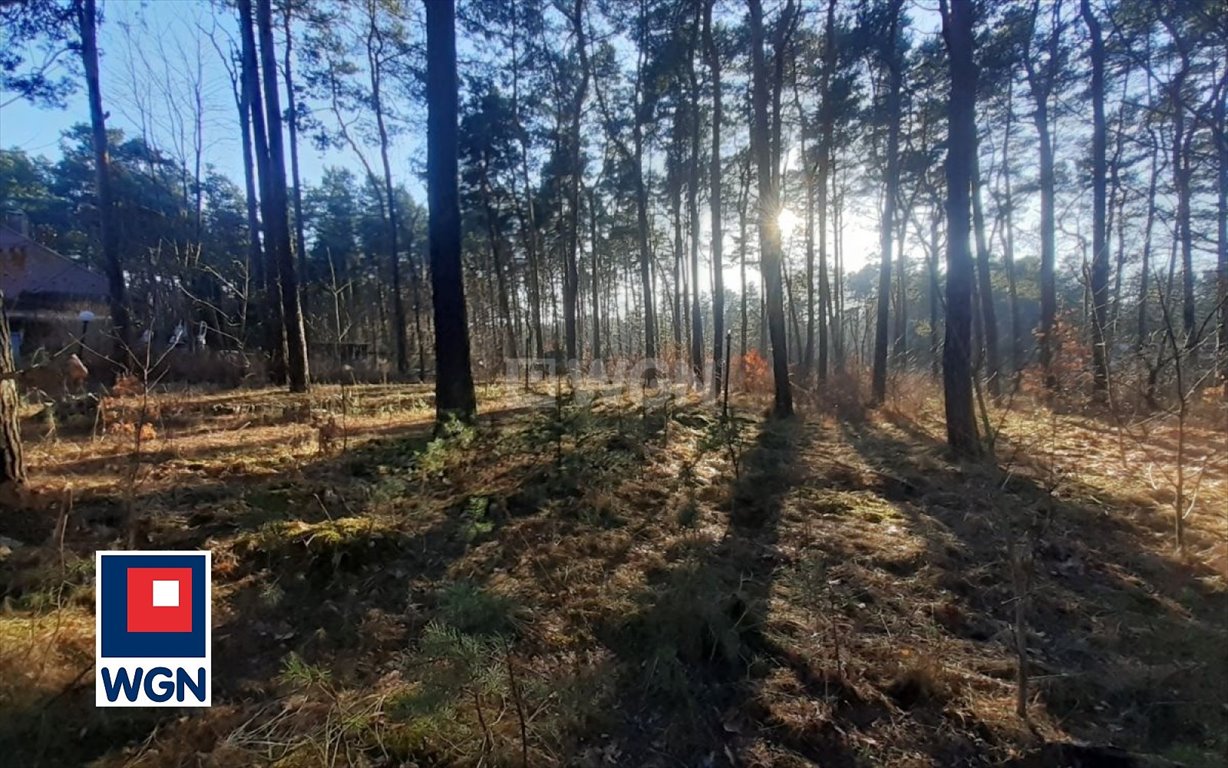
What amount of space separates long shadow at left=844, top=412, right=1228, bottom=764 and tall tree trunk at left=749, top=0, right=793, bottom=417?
342 cm

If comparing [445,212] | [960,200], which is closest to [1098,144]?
[960,200]

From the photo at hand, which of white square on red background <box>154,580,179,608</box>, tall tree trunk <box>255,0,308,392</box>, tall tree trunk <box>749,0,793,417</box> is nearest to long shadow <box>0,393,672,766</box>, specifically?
white square on red background <box>154,580,179,608</box>

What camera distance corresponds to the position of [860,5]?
392 inches

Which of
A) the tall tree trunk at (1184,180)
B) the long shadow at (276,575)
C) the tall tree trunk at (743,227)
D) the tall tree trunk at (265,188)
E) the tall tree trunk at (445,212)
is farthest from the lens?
the tall tree trunk at (743,227)

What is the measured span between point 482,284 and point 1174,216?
86.4 ft

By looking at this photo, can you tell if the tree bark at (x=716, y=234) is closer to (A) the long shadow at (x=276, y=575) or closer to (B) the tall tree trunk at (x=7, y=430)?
(A) the long shadow at (x=276, y=575)

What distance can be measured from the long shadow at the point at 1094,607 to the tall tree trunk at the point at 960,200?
1.24 meters

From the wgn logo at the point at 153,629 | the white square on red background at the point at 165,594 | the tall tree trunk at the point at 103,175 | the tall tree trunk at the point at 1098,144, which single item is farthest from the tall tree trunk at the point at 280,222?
the tall tree trunk at the point at 1098,144

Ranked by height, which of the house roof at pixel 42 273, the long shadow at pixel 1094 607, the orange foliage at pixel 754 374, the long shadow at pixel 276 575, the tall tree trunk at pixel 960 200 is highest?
the house roof at pixel 42 273

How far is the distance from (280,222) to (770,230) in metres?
7.83

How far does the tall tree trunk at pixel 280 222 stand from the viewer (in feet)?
28.4

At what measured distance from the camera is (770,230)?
8.31 meters

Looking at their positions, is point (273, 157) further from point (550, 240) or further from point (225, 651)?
point (550, 240)

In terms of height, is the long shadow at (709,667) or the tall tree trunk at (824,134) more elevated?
the tall tree trunk at (824,134)
